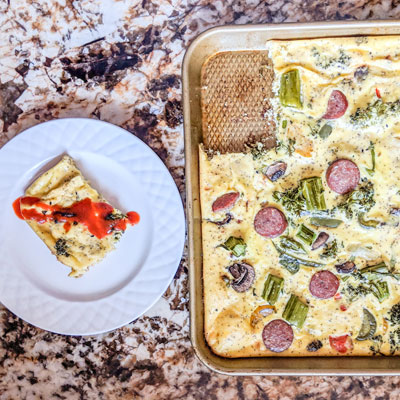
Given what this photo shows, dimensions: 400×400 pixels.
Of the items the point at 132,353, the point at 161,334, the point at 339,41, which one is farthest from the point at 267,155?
the point at 132,353

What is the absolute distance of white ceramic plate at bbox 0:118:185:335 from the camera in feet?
9.21

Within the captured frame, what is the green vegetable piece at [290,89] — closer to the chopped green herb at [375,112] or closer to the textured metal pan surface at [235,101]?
the textured metal pan surface at [235,101]

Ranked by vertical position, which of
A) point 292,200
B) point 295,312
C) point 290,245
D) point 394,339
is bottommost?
point 394,339

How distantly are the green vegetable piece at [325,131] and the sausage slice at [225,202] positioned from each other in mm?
683

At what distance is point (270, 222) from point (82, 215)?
1300mm

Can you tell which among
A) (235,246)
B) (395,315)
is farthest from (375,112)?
(395,315)

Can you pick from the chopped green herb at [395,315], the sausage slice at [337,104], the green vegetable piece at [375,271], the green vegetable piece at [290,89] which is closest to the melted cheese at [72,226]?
the green vegetable piece at [290,89]

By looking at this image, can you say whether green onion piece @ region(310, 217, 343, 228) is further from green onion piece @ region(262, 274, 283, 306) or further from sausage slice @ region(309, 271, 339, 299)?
green onion piece @ region(262, 274, 283, 306)

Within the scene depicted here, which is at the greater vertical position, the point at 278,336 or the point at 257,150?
the point at 257,150

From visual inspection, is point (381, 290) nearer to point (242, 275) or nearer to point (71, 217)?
point (242, 275)

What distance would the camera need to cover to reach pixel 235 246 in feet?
9.00

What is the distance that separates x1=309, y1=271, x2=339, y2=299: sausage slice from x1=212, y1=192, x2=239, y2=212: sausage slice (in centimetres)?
76

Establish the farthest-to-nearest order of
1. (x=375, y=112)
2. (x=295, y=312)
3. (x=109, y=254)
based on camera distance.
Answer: (x=109, y=254)
(x=295, y=312)
(x=375, y=112)

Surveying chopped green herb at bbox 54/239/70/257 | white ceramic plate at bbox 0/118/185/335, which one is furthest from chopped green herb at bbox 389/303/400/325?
chopped green herb at bbox 54/239/70/257
